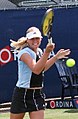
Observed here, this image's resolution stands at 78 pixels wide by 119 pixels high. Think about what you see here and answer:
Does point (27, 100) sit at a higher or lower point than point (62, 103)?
lower

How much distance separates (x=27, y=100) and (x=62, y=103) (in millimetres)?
4875

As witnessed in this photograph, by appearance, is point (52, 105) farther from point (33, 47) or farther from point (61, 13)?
point (33, 47)

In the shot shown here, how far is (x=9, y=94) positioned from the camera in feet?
33.1

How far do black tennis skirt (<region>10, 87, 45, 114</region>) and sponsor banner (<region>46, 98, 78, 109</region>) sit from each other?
15.4ft

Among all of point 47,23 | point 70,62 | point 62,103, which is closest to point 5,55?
point 70,62

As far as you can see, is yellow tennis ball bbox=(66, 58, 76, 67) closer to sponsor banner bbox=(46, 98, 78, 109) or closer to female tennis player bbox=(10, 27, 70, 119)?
sponsor banner bbox=(46, 98, 78, 109)

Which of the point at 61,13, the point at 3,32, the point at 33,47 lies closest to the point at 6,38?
the point at 3,32

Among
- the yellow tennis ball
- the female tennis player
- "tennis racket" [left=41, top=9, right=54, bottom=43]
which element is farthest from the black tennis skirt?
the yellow tennis ball

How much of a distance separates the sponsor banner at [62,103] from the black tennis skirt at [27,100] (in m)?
4.70

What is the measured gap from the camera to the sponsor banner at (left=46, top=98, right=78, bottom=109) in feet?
31.6

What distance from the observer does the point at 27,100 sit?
499cm

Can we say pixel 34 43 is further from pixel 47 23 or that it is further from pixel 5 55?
pixel 5 55

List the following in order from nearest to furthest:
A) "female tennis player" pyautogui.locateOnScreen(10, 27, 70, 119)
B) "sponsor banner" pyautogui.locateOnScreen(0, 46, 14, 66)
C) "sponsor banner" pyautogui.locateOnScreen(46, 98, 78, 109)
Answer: "female tennis player" pyautogui.locateOnScreen(10, 27, 70, 119), "sponsor banner" pyautogui.locateOnScreen(46, 98, 78, 109), "sponsor banner" pyautogui.locateOnScreen(0, 46, 14, 66)

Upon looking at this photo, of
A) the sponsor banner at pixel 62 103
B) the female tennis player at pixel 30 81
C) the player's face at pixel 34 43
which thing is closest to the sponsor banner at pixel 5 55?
the sponsor banner at pixel 62 103
